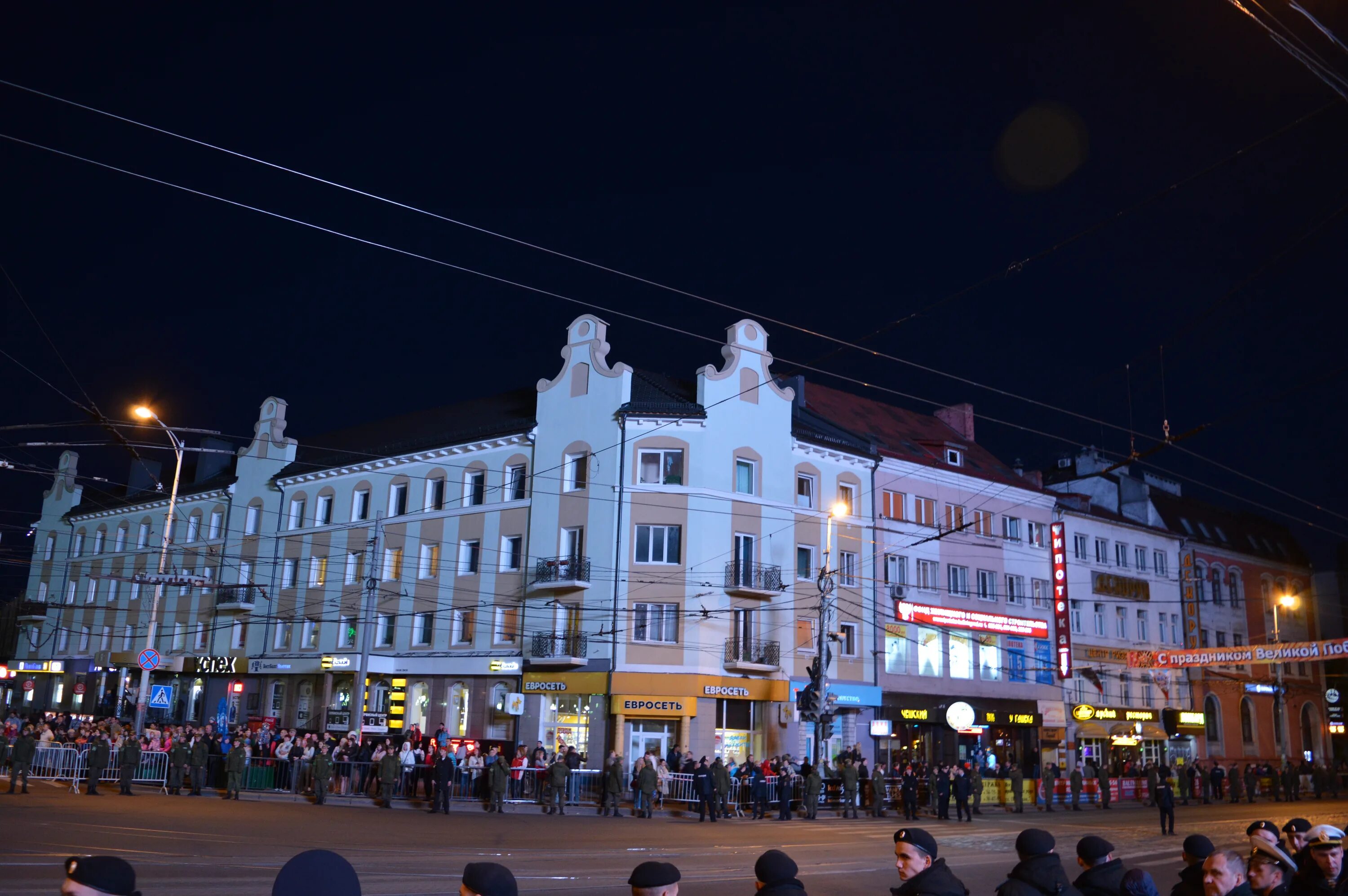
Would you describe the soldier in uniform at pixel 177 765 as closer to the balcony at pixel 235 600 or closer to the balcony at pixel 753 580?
the balcony at pixel 753 580

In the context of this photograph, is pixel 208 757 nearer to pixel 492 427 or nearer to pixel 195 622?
pixel 492 427

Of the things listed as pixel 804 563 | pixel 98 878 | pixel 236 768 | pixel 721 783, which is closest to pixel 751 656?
pixel 804 563

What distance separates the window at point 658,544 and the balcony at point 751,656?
3.39m

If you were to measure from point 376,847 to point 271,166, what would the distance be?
1032 centimetres

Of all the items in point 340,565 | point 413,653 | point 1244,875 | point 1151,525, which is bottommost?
point 1244,875

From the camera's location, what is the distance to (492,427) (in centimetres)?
4234

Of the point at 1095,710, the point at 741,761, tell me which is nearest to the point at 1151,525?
the point at 1095,710

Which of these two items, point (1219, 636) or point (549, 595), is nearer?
point (549, 595)

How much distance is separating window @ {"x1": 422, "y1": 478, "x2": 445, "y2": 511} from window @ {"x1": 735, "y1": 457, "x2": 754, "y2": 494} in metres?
11.7

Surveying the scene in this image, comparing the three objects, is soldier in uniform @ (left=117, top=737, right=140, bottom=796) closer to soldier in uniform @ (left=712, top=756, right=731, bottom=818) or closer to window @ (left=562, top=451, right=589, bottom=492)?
soldier in uniform @ (left=712, top=756, right=731, bottom=818)

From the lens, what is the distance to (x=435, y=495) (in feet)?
142

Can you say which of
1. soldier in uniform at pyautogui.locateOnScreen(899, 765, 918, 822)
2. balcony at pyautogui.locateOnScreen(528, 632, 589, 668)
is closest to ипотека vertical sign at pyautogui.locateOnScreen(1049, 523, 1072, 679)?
soldier in uniform at pyautogui.locateOnScreen(899, 765, 918, 822)

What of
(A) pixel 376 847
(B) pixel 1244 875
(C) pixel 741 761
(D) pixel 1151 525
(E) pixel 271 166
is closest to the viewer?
(B) pixel 1244 875

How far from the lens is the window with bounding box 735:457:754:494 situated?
38.8 m
